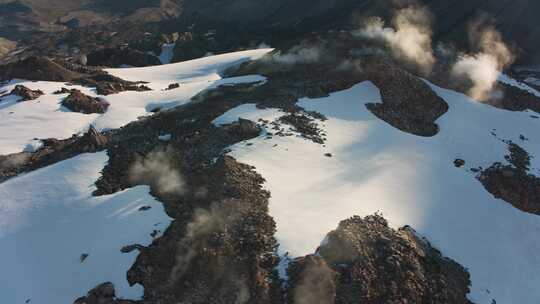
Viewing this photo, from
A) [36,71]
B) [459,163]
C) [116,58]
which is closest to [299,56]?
[459,163]

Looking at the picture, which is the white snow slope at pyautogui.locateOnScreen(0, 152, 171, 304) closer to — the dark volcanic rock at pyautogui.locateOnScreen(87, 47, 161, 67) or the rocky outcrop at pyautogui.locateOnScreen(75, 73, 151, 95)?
the rocky outcrop at pyautogui.locateOnScreen(75, 73, 151, 95)

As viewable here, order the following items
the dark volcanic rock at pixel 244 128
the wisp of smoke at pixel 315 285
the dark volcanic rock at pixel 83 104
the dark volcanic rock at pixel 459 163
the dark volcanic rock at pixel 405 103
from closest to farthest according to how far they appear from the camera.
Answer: the wisp of smoke at pixel 315 285 < the dark volcanic rock at pixel 244 128 < the dark volcanic rock at pixel 459 163 < the dark volcanic rock at pixel 405 103 < the dark volcanic rock at pixel 83 104

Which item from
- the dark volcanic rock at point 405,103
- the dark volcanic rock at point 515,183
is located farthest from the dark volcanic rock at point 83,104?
the dark volcanic rock at point 515,183

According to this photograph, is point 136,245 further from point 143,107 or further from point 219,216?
point 143,107

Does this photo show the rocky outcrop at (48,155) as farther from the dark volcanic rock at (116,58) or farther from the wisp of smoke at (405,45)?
the dark volcanic rock at (116,58)

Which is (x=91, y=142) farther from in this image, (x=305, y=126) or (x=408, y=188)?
(x=408, y=188)

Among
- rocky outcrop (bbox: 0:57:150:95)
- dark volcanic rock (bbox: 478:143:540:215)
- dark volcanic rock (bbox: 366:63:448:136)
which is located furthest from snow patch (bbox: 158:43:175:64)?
dark volcanic rock (bbox: 478:143:540:215)

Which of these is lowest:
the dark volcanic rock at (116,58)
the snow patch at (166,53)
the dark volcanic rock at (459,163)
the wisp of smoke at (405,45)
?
the snow patch at (166,53)
